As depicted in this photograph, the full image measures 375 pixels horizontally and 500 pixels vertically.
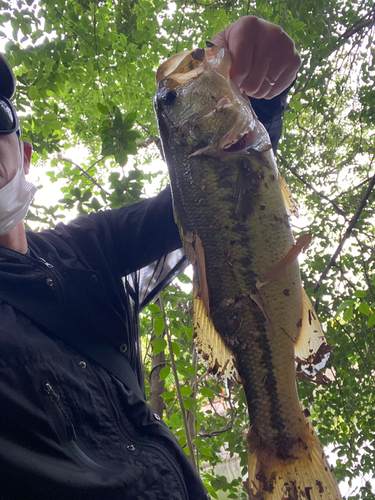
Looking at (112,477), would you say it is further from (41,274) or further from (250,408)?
(41,274)

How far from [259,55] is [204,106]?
276 millimetres

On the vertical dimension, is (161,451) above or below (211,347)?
below

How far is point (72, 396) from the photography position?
977mm

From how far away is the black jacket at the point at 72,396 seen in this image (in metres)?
0.86

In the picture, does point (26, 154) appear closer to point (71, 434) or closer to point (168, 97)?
point (168, 97)

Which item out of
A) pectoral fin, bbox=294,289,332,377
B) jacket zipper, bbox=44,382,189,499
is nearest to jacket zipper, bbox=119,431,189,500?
jacket zipper, bbox=44,382,189,499

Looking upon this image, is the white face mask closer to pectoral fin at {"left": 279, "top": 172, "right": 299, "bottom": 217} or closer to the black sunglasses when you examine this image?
the black sunglasses

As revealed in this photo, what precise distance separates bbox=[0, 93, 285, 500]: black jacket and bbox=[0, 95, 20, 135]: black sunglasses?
1.33ft

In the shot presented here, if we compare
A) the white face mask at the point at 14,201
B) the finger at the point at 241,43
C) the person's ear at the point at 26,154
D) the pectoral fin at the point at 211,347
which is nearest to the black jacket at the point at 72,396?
the white face mask at the point at 14,201

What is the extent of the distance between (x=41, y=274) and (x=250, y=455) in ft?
2.79

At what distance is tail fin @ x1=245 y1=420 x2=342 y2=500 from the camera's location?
0.92m

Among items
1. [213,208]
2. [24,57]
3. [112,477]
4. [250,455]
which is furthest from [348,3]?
[112,477]

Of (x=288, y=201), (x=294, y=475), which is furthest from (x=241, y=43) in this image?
(x=294, y=475)

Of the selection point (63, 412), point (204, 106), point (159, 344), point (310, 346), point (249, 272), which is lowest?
point (63, 412)
